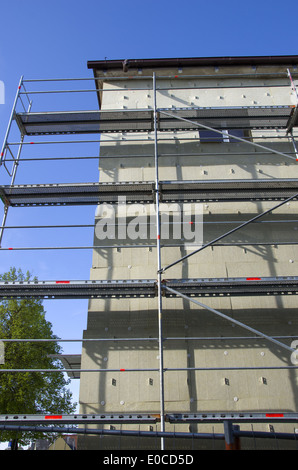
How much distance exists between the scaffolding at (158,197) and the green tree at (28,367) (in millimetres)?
4664

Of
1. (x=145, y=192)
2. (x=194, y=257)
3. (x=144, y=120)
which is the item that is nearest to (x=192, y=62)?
(x=144, y=120)

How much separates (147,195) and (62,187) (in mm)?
2189

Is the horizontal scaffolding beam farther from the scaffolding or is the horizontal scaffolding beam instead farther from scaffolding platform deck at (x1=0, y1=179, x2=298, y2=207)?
scaffolding platform deck at (x1=0, y1=179, x2=298, y2=207)

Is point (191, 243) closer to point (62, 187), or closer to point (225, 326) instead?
point (225, 326)

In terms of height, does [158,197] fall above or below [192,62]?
below

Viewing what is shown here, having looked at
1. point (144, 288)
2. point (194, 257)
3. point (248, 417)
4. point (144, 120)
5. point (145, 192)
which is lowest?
point (248, 417)

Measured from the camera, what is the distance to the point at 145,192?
912 centimetres

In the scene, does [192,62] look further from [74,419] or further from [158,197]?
[74,419]

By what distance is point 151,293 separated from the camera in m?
7.89

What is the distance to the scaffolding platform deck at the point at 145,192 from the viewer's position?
902 cm

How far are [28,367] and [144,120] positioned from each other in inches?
369

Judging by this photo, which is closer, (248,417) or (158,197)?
(248,417)

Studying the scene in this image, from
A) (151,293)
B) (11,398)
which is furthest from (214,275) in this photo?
(11,398)

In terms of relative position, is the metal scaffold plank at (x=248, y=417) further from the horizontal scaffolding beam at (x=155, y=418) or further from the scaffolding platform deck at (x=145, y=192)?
the scaffolding platform deck at (x=145, y=192)
